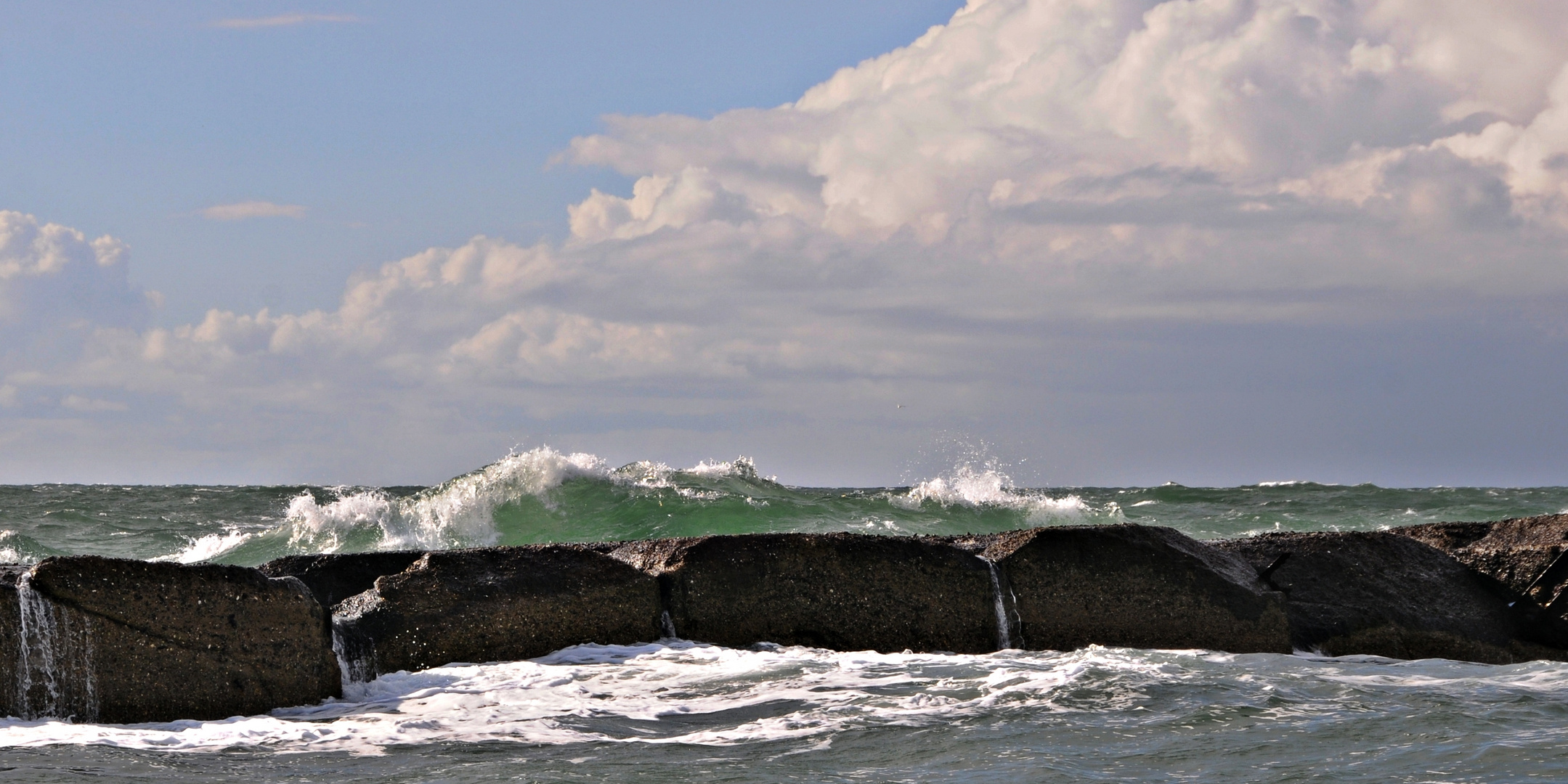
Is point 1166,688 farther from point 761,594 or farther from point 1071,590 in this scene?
point 761,594

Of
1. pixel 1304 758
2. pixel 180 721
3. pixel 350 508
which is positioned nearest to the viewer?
pixel 1304 758

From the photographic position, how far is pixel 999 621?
6.42 meters

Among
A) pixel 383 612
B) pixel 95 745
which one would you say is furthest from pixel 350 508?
pixel 95 745

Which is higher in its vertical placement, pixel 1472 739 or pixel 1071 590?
pixel 1071 590

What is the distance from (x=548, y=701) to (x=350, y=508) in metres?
9.61

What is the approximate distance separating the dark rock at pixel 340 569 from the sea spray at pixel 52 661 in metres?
1.53

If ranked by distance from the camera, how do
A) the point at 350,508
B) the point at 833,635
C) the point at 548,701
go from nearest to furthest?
the point at 548,701 < the point at 833,635 < the point at 350,508

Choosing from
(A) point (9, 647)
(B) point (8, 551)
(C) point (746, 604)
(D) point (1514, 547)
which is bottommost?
(D) point (1514, 547)

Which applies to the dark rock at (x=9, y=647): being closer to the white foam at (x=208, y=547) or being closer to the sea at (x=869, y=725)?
the sea at (x=869, y=725)

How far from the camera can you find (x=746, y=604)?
6246 millimetres

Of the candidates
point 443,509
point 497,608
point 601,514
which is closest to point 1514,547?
point 497,608

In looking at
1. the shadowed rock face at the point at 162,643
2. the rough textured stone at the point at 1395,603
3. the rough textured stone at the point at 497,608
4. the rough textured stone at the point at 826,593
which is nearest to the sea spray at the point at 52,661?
the shadowed rock face at the point at 162,643

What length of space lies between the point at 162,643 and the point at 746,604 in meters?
2.55

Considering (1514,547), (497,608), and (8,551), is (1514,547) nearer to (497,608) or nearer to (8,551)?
(497,608)
